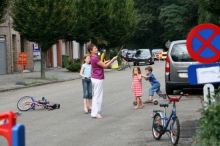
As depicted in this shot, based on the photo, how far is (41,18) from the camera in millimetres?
28812

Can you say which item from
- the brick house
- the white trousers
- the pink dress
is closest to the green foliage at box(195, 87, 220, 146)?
the white trousers

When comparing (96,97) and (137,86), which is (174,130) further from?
(137,86)

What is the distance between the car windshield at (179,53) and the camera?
18.3 m

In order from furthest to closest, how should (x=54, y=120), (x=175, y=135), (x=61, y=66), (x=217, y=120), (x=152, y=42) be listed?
(x=152, y=42)
(x=61, y=66)
(x=54, y=120)
(x=175, y=135)
(x=217, y=120)

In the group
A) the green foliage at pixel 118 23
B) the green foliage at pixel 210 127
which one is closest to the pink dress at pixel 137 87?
the green foliage at pixel 210 127

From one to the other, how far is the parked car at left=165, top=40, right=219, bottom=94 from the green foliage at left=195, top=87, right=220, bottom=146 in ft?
40.3

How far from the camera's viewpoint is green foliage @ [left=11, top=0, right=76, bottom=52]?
94.5 feet

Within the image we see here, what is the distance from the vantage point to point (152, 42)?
90.0 m

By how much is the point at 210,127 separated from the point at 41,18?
78.2 ft

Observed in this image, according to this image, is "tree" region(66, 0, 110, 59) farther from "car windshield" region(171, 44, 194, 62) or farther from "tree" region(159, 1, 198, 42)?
"tree" region(159, 1, 198, 42)

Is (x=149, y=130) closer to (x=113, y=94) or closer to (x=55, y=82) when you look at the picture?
(x=113, y=94)

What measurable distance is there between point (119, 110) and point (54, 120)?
7.97ft

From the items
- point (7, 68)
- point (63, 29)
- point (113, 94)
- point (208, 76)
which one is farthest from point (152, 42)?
point (208, 76)

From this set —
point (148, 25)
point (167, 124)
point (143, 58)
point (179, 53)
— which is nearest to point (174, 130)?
point (167, 124)
